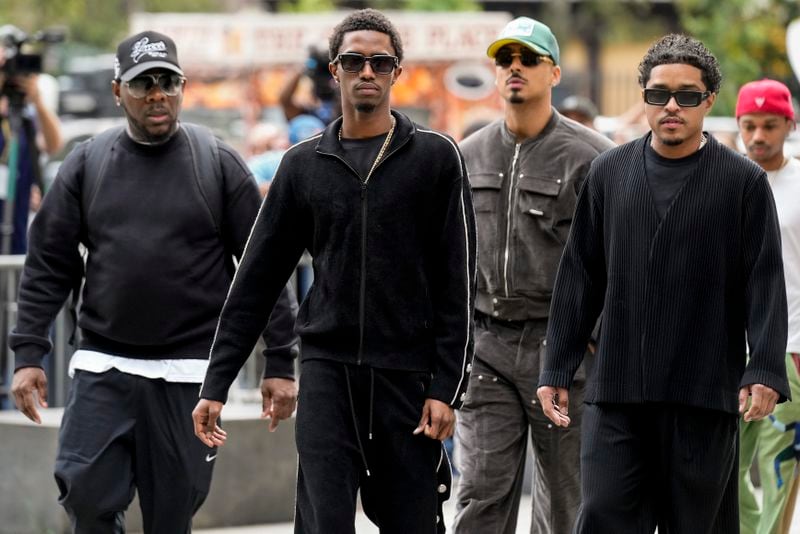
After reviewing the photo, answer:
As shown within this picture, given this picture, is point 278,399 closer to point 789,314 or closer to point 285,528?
point 789,314

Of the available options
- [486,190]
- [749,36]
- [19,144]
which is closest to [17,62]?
[19,144]

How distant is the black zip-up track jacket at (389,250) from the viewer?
578cm

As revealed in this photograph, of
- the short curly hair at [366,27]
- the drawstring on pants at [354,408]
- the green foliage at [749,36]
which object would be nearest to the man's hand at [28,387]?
the drawstring on pants at [354,408]

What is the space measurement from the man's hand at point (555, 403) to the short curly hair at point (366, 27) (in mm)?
1244

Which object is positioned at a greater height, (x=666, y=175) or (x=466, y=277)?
(x=666, y=175)

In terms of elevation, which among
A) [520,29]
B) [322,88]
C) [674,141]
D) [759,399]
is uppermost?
[520,29]

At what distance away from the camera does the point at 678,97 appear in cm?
596

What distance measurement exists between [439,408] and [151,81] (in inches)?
78.4

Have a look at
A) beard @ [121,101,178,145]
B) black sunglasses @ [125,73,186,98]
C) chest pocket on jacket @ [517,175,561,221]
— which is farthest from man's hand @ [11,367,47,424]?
chest pocket on jacket @ [517,175,561,221]

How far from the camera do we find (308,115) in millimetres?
12344

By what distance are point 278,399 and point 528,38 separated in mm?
1834

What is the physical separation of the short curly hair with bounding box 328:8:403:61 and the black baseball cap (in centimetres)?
118

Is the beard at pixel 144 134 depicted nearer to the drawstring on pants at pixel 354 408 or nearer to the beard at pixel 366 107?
the beard at pixel 366 107

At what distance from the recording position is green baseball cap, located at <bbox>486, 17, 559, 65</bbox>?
7191 mm
